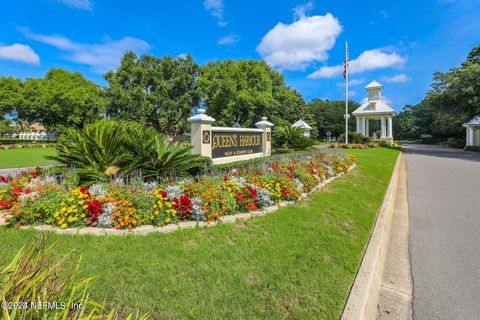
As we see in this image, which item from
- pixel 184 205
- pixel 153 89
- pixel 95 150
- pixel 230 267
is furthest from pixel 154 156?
pixel 153 89

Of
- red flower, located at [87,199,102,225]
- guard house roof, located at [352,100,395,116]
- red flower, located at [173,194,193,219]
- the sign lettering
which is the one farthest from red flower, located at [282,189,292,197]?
guard house roof, located at [352,100,395,116]

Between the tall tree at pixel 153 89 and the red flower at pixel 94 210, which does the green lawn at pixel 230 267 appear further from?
the tall tree at pixel 153 89

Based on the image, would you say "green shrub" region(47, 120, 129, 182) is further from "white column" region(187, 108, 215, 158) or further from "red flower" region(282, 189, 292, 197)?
"red flower" region(282, 189, 292, 197)

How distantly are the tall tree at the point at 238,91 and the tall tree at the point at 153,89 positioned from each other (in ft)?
6.67

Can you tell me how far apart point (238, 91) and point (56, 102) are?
87.9 ft

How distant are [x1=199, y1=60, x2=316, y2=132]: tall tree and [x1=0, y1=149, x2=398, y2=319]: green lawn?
25781 mm

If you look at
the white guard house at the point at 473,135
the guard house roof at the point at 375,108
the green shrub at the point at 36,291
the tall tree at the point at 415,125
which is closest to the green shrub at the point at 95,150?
the green shrub at the point at 36,291

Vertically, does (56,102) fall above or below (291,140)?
above

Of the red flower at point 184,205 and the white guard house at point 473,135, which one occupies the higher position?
the white guard house at point 473,135

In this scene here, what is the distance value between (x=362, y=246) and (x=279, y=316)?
2027mm

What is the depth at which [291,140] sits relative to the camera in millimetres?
14305

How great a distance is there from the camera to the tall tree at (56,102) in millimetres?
36656

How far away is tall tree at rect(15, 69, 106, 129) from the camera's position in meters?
36.7

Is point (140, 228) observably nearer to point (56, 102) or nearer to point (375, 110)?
point (375, 110)
